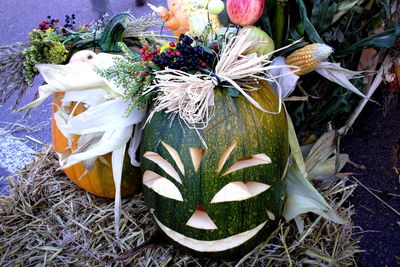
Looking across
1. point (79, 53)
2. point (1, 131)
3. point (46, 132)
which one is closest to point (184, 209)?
point (79, 53)

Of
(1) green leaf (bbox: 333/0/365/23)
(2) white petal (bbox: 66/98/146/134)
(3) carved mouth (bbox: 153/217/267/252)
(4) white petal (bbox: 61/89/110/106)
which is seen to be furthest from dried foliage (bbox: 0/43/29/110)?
(1) green leaf (bbox: 333/0/365/23)

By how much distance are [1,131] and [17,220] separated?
129 cm

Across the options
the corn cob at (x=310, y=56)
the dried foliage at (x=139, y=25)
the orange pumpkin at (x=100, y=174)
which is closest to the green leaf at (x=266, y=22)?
the corn cob at (x=310, y=56)

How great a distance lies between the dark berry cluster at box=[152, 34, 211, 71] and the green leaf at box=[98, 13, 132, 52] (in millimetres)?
417

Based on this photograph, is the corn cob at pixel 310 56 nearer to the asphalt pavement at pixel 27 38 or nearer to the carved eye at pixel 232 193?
the carved eye at pixel 232 193

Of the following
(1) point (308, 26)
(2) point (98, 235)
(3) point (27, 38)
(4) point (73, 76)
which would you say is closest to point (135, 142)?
(4) point (73, 76)

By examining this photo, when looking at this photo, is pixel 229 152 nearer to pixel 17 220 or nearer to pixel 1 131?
pixel 17 220

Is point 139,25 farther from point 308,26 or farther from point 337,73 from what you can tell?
point 337,73

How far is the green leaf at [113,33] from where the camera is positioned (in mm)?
1656

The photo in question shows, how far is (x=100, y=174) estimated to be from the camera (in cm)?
172

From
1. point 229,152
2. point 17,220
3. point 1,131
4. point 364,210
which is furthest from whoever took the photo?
point 1,131

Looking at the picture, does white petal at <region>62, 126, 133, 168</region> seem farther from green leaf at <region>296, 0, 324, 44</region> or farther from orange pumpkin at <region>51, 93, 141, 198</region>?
green leaf at <region>296, 0, 324, 44</region>

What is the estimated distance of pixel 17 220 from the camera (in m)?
1.85

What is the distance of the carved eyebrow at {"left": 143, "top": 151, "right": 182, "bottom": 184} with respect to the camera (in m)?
1.34
